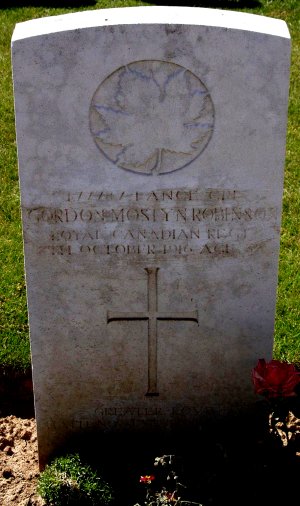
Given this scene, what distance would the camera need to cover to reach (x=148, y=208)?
355 cm

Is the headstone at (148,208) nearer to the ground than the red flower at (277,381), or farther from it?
farther from it

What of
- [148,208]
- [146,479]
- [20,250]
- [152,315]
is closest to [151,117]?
[148,208]

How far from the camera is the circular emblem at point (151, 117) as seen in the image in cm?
329

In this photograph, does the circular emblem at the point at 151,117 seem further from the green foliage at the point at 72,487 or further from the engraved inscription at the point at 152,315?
the green foliage at the point at 72,487

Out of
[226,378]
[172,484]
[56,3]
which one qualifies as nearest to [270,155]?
[226,378]

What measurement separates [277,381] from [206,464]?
1.94 feet

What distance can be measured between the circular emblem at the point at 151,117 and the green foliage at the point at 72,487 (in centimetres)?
144

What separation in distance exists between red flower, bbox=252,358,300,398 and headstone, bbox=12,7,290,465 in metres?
0.35

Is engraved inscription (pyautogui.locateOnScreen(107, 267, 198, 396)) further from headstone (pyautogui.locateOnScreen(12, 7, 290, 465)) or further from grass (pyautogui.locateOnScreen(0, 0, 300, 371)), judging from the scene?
grass (pyautogui.locateOnScreen(0, 0, 300, 371))

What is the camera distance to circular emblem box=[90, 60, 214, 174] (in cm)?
329

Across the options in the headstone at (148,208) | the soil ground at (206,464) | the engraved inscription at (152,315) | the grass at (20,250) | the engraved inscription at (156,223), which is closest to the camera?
the headstone at (148,208)

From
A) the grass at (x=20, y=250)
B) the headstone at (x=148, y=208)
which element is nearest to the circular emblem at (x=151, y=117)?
the headstone at (x=148, y=208)

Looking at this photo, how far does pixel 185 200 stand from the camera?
3543mm

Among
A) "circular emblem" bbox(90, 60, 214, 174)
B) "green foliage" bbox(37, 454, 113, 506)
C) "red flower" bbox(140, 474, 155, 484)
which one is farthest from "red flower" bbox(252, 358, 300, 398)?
"circular emblem" bbox(90, 60, 214, 174)
